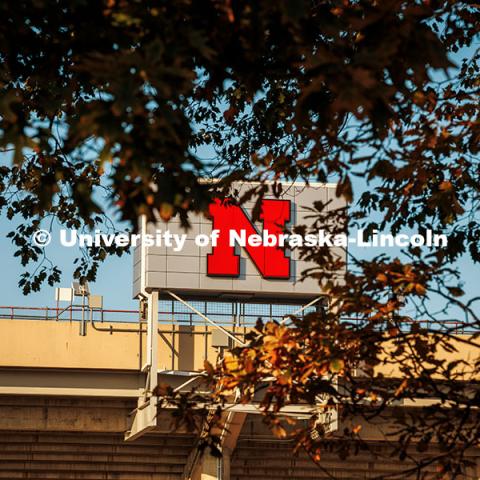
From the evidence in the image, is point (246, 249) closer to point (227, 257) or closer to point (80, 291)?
point (227, 257)

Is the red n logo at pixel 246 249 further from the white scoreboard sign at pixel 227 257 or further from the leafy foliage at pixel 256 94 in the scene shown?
the leafy foliage at pixel 256 94

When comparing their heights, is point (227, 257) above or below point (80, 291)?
above

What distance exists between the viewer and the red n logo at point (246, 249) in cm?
3691

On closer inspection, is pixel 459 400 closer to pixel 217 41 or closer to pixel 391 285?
pixel 391 285

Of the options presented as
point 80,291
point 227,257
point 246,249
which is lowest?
point 80,291

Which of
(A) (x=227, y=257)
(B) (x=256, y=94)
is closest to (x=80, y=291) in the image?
(A) (x=227, y=257)

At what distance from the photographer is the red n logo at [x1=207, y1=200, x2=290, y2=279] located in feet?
121

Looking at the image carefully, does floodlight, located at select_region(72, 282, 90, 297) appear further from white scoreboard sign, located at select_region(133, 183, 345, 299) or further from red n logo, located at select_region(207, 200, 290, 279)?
red n logo, located at select_region(207, 200, 290, 279)

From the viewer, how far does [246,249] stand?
123 feet

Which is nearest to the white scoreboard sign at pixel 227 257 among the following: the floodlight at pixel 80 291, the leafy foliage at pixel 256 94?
the floodlight at pixel 80 291

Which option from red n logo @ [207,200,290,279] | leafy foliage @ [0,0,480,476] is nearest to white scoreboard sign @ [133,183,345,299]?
red n logo @ [207,200,290,279]

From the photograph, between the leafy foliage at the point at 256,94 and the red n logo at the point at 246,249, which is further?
the red n logo at the point at 246,249

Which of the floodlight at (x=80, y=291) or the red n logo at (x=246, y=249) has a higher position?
the red n logo at (x=246, y=249)

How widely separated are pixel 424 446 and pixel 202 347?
28927 millimetres
